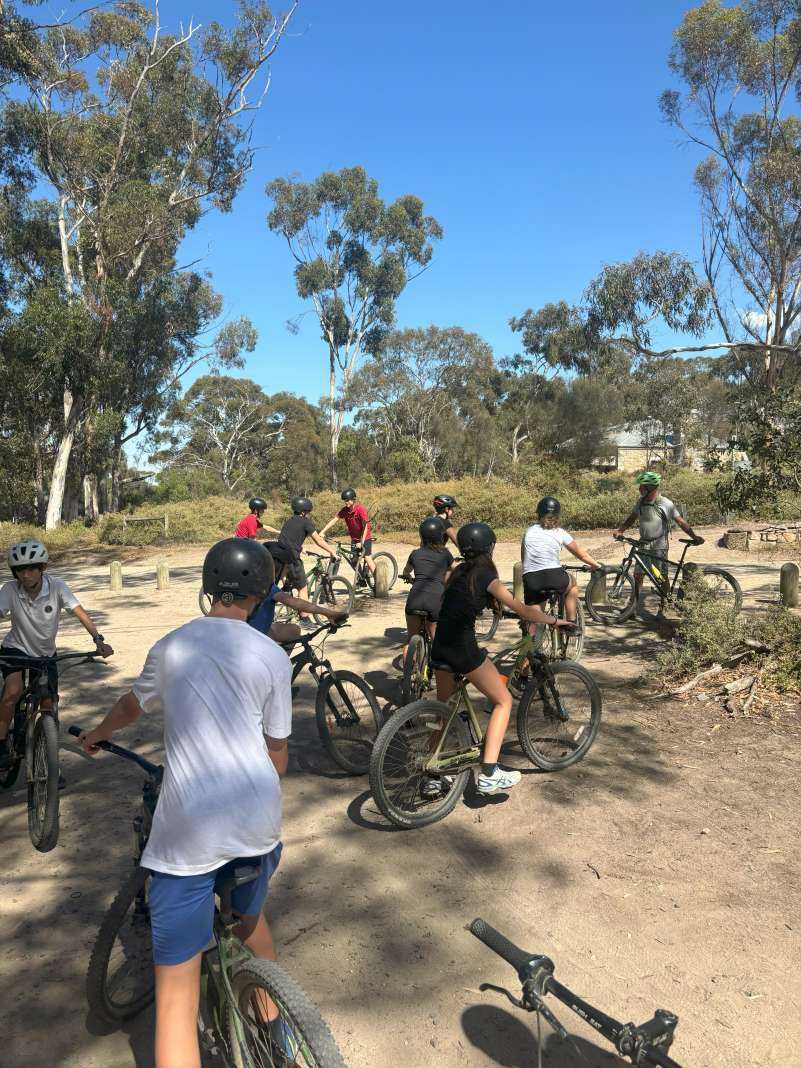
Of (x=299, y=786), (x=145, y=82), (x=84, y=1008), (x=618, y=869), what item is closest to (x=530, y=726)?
(x=618, y=869)

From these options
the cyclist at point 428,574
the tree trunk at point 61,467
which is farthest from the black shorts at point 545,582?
the tree trunk at point 61,467

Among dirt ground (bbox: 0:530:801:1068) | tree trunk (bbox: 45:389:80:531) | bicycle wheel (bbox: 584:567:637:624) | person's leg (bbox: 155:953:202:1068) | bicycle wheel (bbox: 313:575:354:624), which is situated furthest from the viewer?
tree trunk (bbox: 45:389:80:531)

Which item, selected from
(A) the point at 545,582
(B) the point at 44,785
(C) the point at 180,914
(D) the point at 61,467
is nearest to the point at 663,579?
(A) the point at 545,582

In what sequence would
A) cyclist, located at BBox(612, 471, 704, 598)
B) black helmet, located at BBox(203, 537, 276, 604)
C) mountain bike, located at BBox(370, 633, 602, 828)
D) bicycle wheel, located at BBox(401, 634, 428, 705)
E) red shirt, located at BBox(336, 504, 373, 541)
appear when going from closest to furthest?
1. black helmet, located at BBox(203, 537, 276, 604)
2. mountain bike, located at BBox(370, 633, 602, 828)
3. bicycle wheel, located at BBox(401, 634, 428, 705)
4. cyclist, located at BBox(612, 471, 704, 598)
5. red shirt, located at BBox(336, 504, 373, 541)

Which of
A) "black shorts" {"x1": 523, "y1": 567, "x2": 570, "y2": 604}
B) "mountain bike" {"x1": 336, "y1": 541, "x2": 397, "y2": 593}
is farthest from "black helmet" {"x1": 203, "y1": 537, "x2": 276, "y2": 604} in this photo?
"mountain bike" {"x1": 336, "y1": 541, "x2": 397, "y2": 593}

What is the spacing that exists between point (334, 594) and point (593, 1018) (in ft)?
30.4

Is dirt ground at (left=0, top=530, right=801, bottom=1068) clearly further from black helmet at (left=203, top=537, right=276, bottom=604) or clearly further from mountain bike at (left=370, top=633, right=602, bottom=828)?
black helmet at (left=203, top=537, right=276, bottom=604)

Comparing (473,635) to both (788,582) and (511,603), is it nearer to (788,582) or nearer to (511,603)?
(511,603)

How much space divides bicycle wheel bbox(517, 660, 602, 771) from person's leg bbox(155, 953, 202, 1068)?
328cm

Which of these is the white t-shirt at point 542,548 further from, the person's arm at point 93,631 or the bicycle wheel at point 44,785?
the bicycle wheel at point 44,785

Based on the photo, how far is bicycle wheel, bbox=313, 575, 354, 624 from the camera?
35.5 ft

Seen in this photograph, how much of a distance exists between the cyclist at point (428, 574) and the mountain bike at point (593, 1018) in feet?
13.1

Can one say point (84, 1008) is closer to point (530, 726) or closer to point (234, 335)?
point (530, 726)

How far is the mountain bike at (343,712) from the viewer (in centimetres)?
500
